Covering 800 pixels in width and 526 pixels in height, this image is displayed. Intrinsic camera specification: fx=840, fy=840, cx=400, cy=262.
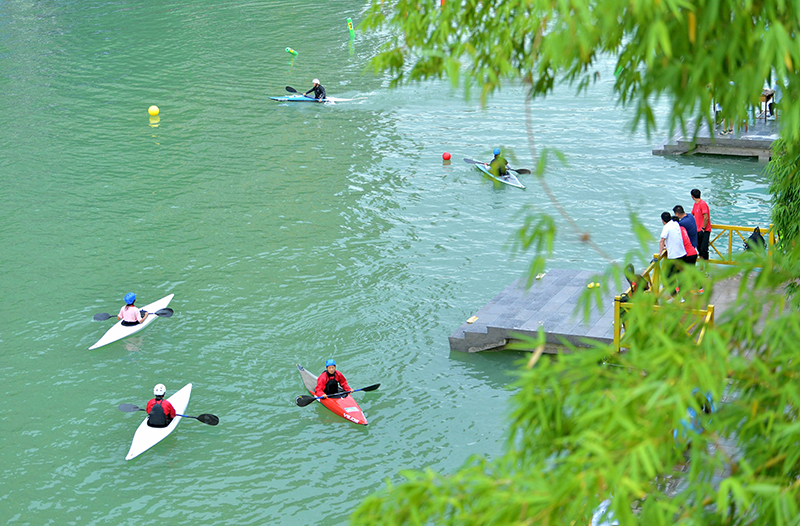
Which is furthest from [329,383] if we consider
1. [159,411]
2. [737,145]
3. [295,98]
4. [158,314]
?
[295,98]

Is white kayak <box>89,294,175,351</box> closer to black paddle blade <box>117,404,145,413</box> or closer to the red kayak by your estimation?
black paddle blade <box>117,404,145,413</box>

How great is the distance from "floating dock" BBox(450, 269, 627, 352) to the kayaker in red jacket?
2.91 metres

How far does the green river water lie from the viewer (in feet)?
48.7

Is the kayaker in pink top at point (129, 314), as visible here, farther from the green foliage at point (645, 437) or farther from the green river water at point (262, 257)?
the green foliage at point (645, 437)

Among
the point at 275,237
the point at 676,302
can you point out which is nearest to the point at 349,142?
the point at 275,237

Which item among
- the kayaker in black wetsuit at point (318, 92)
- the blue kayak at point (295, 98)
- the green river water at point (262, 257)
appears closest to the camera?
the green river water at point (262, 257)

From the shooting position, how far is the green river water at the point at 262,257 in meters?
14.8

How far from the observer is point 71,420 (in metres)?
16.2

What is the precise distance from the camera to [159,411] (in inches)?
603

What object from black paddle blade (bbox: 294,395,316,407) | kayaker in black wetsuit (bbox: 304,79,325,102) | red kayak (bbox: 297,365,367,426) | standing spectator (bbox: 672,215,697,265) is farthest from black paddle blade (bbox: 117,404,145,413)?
kayaker in black wetsuit (bbox: 304,79,325,102)

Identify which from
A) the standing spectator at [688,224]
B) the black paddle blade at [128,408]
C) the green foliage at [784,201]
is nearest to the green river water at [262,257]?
the black paddle blade at [128,408]

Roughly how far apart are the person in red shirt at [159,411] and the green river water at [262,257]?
0.46 meters

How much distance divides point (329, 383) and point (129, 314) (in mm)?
5666

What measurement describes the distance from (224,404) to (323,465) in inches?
116
